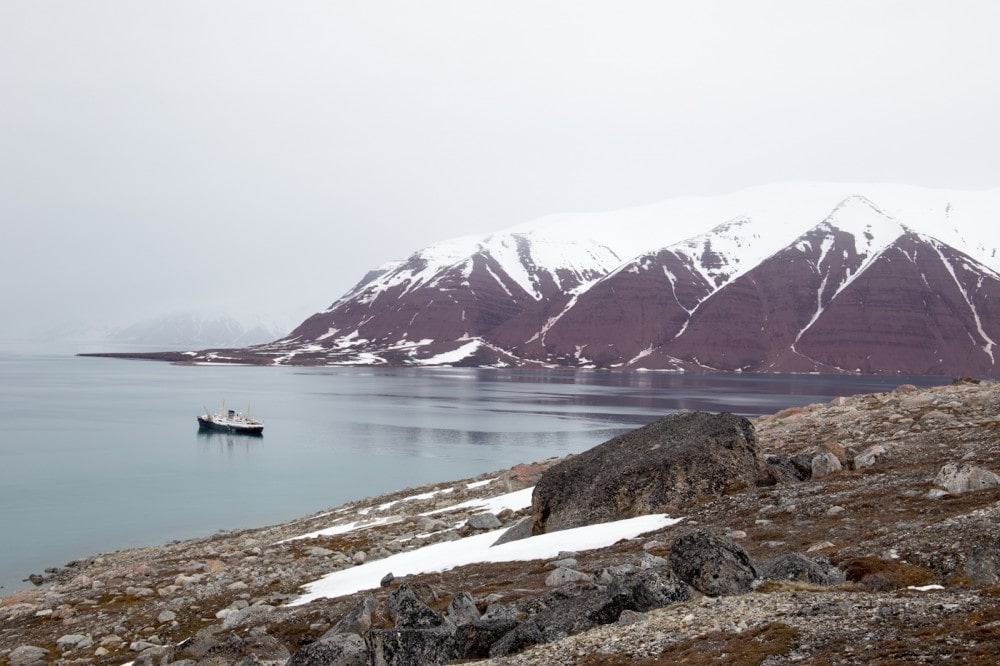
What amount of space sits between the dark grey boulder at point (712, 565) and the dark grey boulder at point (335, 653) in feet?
17.6

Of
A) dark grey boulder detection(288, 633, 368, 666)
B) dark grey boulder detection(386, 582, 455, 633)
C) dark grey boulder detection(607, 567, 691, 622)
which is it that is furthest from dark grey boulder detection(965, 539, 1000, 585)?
dark grey boulder detection(288, 633, 368, 666)

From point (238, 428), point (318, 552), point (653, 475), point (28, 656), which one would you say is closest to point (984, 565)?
point (653, 475)

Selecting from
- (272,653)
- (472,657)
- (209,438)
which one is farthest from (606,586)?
(209,438)

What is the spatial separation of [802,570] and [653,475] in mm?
11235

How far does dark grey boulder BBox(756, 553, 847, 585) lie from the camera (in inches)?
440

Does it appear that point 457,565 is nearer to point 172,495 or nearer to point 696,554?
point 696,554

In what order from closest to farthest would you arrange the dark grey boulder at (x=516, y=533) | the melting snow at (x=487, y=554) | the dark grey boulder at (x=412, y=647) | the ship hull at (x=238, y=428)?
the dark grey boulder at (x=412, y=647) < the melting snow at (x=487, y=554) < the dark grey boulder at (x=516, y=533) < the ship hull at (x=238, y=428)

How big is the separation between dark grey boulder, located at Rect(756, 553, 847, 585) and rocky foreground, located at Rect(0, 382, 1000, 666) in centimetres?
4

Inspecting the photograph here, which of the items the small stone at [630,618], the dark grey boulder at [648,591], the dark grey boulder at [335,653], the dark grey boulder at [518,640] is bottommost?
the dark grey boulder at [335,653]

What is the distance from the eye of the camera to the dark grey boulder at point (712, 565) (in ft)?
37.0

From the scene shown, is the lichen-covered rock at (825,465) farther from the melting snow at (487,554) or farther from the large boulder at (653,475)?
the melting snow at (487,554)

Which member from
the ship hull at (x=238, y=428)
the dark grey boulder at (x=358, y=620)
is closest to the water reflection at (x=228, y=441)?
the ship hull at (x=238, y=428)

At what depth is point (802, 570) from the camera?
1134 centimetres

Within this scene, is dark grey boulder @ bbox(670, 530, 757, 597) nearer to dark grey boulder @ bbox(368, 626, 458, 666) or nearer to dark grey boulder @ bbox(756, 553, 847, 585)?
dark grey boulder @ bbox(756, 553, 847, 585)
